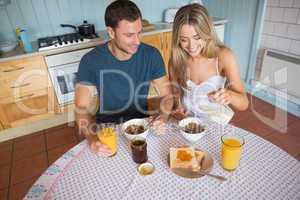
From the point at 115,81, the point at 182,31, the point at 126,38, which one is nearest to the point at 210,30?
the point at 182,31

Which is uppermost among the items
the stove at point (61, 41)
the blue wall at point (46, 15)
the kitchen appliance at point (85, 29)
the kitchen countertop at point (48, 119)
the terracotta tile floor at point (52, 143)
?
the blue wall at point (46, 15)

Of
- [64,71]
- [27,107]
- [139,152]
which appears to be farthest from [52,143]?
[139,152]

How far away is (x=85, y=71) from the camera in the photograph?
53.7 inches

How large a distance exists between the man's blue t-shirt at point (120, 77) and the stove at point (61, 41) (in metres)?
1.02

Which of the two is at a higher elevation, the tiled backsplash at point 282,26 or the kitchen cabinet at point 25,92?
the tiled backsplash at point 282,26

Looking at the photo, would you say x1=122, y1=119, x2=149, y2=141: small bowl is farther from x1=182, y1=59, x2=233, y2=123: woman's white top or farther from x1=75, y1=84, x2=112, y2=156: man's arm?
x1=182, y1=59, x2=233, y2=123: woman's white top

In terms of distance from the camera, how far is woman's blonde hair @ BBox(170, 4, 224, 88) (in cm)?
116

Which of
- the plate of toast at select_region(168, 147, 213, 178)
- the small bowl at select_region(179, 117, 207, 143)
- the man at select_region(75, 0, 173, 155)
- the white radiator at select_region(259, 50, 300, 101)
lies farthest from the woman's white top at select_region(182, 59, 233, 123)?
the white radiator at select_region(259, 50, 300, 101)

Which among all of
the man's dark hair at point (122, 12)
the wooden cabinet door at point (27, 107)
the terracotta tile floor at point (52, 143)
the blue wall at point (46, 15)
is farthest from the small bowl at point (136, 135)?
the blue wall at point (46, 15)

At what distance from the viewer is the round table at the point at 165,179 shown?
0.77 meters

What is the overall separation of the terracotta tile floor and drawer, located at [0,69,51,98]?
50 cm

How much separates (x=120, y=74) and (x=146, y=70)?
0.53 ft

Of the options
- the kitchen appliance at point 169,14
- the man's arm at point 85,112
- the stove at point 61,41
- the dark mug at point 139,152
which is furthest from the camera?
the kitchen appliance at point 169,14

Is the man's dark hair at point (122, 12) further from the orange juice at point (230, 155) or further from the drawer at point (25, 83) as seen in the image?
the drawer at point (25, 83)
